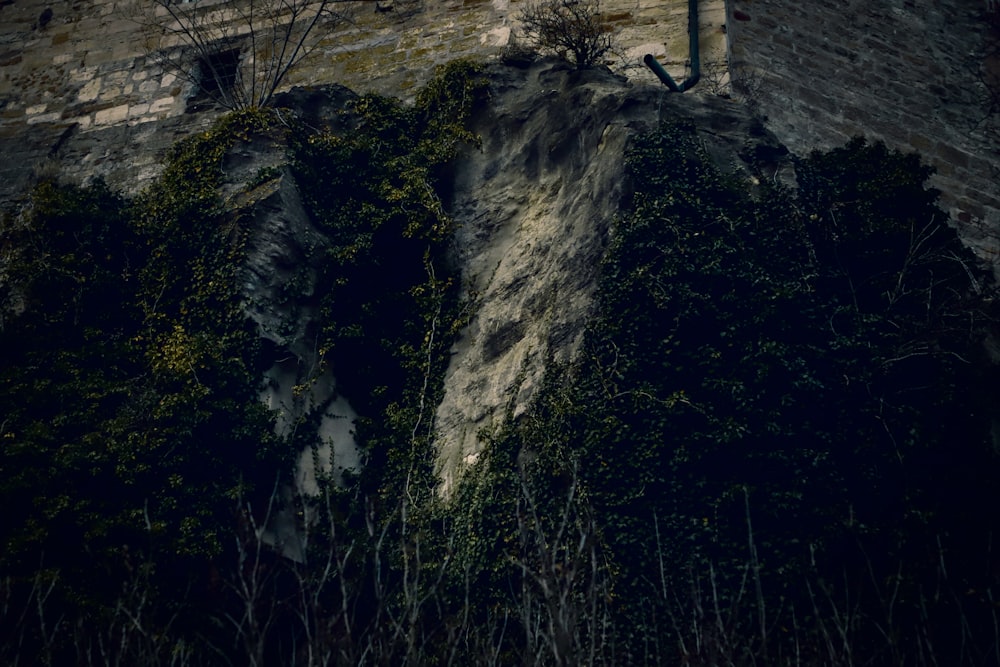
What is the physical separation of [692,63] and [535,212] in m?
2.38

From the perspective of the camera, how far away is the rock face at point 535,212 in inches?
306

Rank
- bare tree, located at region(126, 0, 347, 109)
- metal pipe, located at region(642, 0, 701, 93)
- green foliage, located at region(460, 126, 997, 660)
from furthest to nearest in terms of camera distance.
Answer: bare tree, located at region(126, 0, 347, 109), metal pipe, located at region(642, 0, 701, 93), green foliage, located at region(460, 126, 997, 660)

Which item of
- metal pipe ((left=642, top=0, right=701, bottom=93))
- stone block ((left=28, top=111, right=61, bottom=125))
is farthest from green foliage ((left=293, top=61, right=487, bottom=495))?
stone block ((left=28, top=111, right=61, bottom=125))

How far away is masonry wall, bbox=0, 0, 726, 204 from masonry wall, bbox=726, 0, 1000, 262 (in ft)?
2.04

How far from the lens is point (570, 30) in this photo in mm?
9969

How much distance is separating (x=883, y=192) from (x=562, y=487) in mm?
3822

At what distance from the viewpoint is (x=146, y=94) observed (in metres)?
12.0

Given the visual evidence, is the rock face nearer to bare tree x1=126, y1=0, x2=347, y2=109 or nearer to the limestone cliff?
the limestone cliff

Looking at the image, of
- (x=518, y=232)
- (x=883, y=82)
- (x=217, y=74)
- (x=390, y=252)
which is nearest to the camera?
(x=518, y=232)

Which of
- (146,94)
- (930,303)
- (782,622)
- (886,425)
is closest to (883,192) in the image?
(930,303)

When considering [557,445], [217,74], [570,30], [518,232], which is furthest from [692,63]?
[217,74]

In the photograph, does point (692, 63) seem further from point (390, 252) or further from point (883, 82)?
point (390, 252)

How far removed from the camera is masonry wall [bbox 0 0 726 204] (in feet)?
34.4

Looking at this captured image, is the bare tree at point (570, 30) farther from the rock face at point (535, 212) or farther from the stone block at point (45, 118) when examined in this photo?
the stone block at point (45, 118)
